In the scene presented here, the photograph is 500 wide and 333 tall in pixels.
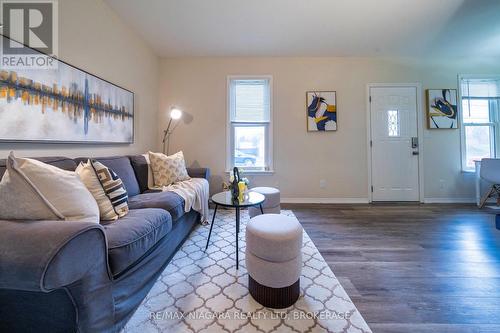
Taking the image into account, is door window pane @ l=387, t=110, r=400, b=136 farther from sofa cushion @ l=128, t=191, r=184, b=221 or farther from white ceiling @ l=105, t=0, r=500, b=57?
sofa cushion @ l=128, t=191, r=184, b=221

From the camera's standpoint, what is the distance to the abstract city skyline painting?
1.42m

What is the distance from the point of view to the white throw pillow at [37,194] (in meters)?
0.95

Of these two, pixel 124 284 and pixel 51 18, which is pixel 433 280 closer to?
pixel 124 284

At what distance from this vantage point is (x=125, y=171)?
2.21 metres

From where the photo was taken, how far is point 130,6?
2385 mm

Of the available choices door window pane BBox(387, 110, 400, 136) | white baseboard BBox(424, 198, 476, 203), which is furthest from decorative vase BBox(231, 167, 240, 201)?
white baseboard BBox(424, 198, 476, 203)

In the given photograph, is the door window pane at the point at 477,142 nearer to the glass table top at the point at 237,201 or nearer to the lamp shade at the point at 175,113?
the glass table top at the point at 237,201

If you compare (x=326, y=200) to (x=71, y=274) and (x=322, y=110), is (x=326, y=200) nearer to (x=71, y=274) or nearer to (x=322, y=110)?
(x=322, y=110)

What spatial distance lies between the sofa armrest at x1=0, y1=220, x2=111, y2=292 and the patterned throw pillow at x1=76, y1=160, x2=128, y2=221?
21.7 inches

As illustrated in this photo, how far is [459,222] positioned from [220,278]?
3203mm

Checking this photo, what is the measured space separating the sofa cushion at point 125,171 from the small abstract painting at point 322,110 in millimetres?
2848

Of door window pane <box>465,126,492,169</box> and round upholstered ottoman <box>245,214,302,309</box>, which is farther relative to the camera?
door window pane <box>465,126,492,169</box>

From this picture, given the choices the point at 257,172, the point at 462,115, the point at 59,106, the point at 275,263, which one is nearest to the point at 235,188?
the point at 275,263

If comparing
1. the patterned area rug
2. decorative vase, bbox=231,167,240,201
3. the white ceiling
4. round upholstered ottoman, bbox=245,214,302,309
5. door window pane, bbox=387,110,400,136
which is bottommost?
the patterned area rug
